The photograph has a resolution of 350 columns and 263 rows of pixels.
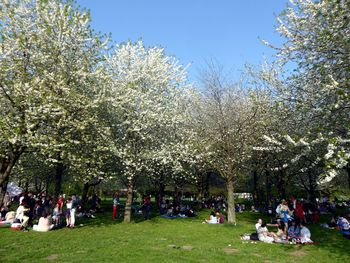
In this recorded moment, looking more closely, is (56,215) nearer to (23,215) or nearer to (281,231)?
(23,215)

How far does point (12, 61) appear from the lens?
1838 cm

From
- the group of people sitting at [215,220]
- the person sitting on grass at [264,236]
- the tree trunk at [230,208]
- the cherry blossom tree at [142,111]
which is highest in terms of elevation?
the cherry blossom tree at [142,111]

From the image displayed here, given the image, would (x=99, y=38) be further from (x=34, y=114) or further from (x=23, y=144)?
(x=23, y=144)

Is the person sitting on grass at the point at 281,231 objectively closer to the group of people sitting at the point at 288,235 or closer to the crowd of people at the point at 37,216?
the group of people sitting at the point at 288,235

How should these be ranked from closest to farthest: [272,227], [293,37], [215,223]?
[293,37]
[272,227]
[215,223]

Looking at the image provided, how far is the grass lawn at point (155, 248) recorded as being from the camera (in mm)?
12336

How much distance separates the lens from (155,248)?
14.3m

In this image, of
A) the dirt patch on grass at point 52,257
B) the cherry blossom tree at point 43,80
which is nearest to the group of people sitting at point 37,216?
the cherry blossom tree at point 43,80

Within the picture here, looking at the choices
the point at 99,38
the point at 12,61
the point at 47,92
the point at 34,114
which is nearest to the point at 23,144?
the point at 34,114

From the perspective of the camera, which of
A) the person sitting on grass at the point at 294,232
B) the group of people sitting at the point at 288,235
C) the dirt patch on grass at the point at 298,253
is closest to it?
the dirt patch on grass at the point at 298,253

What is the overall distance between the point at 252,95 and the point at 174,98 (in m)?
6.77

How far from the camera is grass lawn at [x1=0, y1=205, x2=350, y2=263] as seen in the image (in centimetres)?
1234

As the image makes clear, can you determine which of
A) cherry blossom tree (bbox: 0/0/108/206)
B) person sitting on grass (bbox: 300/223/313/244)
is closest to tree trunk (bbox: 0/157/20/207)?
cherry blossom tree (bbox: 0/0/108/206)

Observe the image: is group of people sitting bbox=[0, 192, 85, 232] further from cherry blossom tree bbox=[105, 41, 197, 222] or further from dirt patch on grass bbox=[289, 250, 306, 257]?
dirt patch on grass bbox=[289, 250, 306, 257]
